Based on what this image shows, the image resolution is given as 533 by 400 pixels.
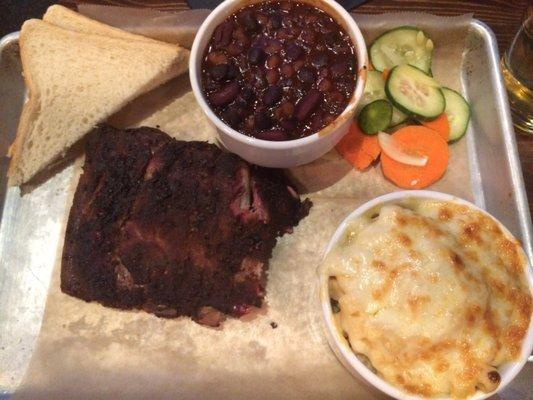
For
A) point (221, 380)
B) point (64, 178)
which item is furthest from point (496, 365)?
point (64, 178)

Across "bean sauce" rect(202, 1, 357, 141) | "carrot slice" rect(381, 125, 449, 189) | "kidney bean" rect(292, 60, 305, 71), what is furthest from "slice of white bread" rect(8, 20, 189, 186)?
"carrot slice" rect(381, 125, 449, 189)

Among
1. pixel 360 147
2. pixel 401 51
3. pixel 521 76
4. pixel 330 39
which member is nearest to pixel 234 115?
pixel 330 39

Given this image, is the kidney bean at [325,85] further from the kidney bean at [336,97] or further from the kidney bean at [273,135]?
the kidney bean at [273,135]

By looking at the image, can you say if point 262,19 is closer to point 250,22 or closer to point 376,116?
point 250,22

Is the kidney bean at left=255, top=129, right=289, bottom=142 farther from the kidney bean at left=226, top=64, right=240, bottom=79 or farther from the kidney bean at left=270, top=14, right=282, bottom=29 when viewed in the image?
the kidney bean at left=270, top=14, right=282, bottom=29

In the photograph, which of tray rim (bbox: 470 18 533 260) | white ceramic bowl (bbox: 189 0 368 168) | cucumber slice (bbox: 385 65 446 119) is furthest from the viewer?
cucumber slice (bbox: 385 65 446 119)

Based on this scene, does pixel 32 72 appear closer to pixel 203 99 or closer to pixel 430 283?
pixel 203 99
